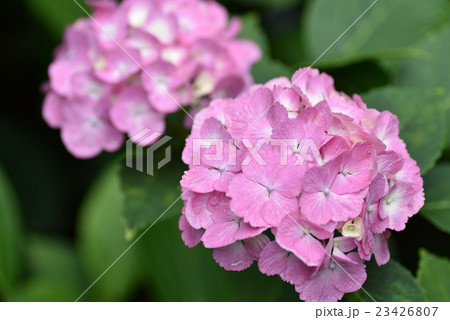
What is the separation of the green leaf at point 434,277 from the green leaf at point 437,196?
0.21 ft

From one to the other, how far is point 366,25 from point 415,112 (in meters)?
0.36

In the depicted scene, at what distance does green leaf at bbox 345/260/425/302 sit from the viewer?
2.70ft

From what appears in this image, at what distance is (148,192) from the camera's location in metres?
1.04

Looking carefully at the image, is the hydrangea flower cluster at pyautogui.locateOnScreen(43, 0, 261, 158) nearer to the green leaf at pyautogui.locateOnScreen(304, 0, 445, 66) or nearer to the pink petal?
the green leaf at pyautogui.locateOnScreen(304, 0, 445, 66)

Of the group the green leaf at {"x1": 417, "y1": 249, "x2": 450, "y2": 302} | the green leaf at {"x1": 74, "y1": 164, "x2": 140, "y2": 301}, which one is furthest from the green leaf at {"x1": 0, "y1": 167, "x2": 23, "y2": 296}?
the green leaf at {"x1": 417, "y1": 249, "x2": 450, "y2": 302}

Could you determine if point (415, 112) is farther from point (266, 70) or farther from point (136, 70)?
point (136, 70)

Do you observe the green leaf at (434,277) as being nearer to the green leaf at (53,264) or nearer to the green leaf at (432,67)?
the green leaf at (432,67)

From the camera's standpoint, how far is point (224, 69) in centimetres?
110

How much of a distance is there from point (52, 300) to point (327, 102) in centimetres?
77

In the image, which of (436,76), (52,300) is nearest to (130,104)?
(52,300)

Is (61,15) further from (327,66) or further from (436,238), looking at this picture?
(436,238)

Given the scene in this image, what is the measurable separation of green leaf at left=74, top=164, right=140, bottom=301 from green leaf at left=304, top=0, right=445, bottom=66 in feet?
1.79

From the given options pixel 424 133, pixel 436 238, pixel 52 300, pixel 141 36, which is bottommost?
pixel 52 300
